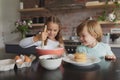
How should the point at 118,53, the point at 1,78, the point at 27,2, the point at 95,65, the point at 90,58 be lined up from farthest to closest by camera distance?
the point at 27,2
the point at 118,53
the point at 90,58
the point at 95,65
the point at 1,78

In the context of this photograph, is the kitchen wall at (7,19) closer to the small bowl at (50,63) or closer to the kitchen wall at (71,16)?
the kitchen wall at (71,16)

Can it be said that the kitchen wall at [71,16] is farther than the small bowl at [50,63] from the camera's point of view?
Yes

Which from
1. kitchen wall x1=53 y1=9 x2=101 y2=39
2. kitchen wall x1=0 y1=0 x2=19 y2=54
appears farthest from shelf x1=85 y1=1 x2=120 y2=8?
kitchen wall x1=0 y1=0 x2=19 y2=54

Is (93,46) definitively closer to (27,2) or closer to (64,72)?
(64,72)

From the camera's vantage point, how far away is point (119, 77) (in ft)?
2.76

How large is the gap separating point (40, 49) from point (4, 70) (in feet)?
0.86

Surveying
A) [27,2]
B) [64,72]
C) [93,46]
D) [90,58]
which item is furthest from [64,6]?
[64,72]

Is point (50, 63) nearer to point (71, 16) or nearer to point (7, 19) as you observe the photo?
point (71, 16)

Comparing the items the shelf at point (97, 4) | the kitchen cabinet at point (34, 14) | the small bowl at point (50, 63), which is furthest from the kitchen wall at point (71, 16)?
the small bowl at point (50, 63)

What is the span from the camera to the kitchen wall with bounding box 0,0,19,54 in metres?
3.61

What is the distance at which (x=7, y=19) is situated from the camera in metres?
3.67

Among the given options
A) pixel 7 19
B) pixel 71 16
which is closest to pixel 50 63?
pixel 71 16

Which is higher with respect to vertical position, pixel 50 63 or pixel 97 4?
pixel 97 4

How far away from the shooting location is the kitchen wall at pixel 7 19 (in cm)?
361
